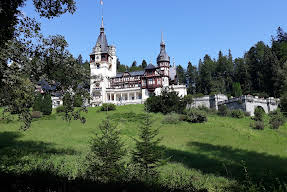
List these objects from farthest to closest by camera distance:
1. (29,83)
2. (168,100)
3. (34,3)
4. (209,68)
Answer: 1. (209,68)
2. (168,100)
3. (29,83)
4. (34,3)

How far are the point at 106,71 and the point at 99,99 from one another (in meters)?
9.71

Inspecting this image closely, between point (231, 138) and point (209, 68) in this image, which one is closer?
point (231, 138)

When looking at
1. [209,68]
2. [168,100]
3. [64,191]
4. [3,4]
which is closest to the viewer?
[64,191]

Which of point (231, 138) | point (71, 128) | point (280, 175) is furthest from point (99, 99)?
point (280, 175)

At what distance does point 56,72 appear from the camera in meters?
12.0

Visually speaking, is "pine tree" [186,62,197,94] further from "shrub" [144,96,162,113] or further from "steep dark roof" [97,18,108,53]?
"shrub" [144,96,162,113]

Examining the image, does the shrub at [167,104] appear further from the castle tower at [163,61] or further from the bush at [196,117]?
the castle tower at [163,61]

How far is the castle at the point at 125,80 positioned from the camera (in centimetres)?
6359

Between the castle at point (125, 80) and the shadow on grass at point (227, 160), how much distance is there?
3962 cm

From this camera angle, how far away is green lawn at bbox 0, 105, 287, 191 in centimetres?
1431

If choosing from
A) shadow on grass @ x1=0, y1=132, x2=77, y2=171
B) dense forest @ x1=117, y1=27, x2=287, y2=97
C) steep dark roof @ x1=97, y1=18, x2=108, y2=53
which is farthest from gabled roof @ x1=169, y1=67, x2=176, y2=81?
shadow on grass @ x1=0, y1=132, x2=77, y2=171

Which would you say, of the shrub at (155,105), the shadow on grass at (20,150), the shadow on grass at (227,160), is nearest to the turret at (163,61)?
the shrub at (155,105)

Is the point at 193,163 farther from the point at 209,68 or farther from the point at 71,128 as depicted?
the point at 209,68

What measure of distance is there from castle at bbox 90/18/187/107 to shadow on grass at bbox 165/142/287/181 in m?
39.6
